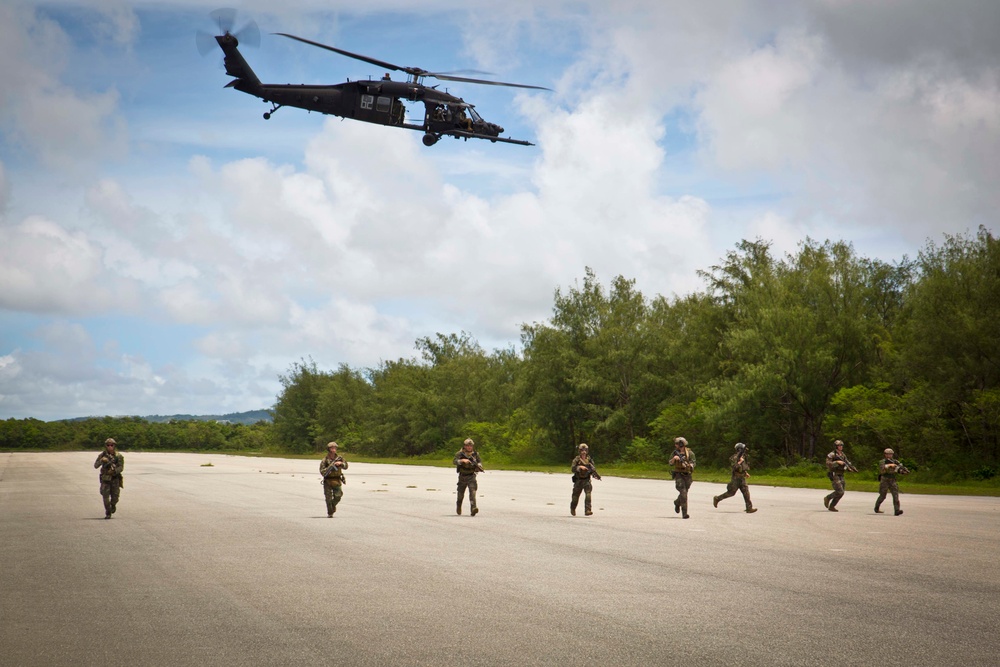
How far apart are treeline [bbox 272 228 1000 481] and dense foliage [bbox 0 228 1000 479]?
0.09m

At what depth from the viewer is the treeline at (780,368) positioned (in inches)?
1722

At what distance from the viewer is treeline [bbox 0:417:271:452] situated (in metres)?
154

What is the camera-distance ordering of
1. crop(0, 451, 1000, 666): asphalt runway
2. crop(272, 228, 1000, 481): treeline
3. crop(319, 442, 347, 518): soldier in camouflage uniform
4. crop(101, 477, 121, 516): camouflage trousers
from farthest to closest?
crop(272, 228, 1000, 481): treeline, crop(319, 442, 347, 518): soldier in camouflage uniform, crop(101, 477, 121, 516): camouflage trousers, crop(0, 451, 1000, 666): asphalt runway

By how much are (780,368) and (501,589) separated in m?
45.6

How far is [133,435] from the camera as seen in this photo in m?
160

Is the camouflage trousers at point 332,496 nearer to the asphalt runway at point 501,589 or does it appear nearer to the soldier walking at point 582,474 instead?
the asphalt runway at point 501,589

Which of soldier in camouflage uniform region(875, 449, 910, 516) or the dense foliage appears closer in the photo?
soldier in camouflage uniform region(875, 449, 910, 516)

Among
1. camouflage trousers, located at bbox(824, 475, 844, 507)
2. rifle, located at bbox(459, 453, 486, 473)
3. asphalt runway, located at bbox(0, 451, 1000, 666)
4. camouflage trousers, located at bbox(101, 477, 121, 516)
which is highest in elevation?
rifle, located at bbox(459, 453, 486, 473)

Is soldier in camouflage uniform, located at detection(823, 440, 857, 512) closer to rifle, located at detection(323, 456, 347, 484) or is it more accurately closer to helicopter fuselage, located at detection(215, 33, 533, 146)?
rifle, located at detection(323, 456, 347, 484)

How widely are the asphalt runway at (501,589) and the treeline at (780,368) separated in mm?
21465

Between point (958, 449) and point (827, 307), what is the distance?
49.1 feet

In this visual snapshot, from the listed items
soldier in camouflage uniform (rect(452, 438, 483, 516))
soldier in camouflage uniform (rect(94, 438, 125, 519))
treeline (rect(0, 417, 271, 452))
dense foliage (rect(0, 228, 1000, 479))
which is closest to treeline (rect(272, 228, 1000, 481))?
dense foliage (rect(0, 228, 1000, 479))

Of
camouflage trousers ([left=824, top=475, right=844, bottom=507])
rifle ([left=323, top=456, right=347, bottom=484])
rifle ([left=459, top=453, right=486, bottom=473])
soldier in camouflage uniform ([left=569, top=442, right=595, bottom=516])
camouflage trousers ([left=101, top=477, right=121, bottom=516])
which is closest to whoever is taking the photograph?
camouflage trousers ([left=101, top=477, right=121, bottom=516])

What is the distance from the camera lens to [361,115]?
34156 millimetres
